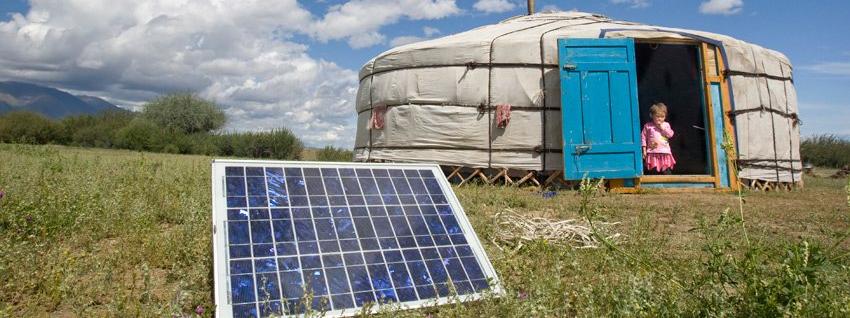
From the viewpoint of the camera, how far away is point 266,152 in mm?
22672

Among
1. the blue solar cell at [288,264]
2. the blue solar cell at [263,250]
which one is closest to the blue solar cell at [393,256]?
the blue solar cell at [288,264]

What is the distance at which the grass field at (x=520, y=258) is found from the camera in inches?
81.6

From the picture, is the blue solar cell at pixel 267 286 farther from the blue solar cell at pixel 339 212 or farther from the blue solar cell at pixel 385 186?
the blue solar cell at pixel 385 186

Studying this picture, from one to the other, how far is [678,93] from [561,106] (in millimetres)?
3814

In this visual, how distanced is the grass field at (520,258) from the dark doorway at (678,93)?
3573 mm

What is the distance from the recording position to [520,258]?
3.52m

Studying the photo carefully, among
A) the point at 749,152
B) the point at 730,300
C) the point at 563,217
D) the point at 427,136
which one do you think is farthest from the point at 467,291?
the point at 749,152

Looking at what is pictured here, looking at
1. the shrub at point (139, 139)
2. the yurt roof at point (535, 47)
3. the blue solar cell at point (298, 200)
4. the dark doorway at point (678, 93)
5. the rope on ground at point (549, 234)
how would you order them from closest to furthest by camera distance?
the blue solar cell at point (298, 200) → the rope on ground at point (549, 234) → the yurt roof at point (535, 47) → the dark doorway at point (678, 93) → the shrub at point (139, 139)

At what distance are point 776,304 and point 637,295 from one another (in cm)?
56

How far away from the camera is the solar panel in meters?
2.34

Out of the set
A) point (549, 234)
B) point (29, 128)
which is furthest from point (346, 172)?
point (29, 128)

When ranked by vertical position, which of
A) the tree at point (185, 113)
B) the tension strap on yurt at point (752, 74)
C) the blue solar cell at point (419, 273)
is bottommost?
the blue solar cell at point (419, 273)

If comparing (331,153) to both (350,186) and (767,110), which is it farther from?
(350,186)

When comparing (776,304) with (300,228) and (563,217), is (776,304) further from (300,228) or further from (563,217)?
(563,217)
